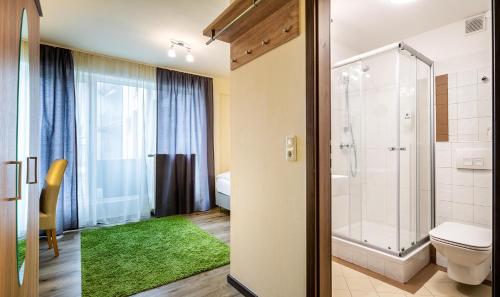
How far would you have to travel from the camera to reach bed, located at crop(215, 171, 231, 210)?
4000 mm

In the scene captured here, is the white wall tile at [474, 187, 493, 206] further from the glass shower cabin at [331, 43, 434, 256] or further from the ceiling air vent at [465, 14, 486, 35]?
the ceiling air vent at [465, 14, 486, 35]

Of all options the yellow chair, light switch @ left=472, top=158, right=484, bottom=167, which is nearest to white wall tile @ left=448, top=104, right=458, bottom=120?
light switch @ left=472, top=158, right=484, bottom=167

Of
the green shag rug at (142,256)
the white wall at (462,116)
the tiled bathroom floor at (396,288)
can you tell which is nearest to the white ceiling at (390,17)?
the white wall at (462,116)

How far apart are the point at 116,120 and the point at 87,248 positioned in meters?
1.81

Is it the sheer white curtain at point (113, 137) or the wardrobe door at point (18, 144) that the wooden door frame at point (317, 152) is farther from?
the sheer white curtain at point (113, 137)

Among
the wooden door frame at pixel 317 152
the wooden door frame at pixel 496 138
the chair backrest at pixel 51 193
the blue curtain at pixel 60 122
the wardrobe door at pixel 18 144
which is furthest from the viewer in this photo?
the blue curtain at pixel 60 122

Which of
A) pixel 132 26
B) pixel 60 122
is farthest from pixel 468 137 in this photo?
pixel 60 122

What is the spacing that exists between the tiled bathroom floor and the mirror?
2102 mm

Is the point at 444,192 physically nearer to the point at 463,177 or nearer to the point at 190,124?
the point at 463,177

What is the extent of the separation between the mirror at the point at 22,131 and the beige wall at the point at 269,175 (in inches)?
52.0

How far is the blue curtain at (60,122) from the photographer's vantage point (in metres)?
3.10

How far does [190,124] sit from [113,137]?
4.01 feet

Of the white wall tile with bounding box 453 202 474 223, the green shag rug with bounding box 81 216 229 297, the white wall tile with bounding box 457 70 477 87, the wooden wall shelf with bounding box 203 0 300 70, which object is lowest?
the green shag rug with bounding box 81 216 229 297

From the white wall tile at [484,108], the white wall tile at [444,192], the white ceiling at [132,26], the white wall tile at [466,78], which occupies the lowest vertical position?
the white wall tile at [444,192]
